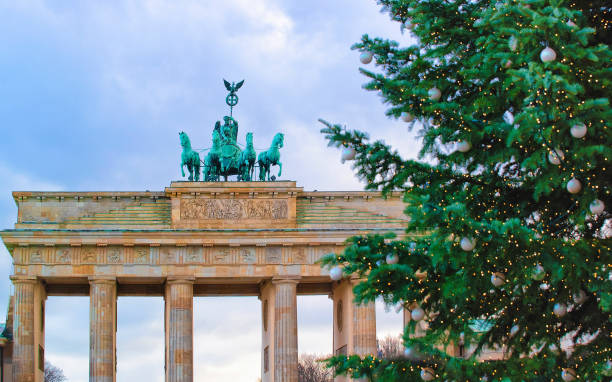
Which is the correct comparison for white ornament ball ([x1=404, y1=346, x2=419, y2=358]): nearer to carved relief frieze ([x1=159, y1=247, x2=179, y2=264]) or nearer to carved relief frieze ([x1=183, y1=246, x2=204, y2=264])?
carved relief frieze ([x1=183, y1=246, x2=204, y2=264])

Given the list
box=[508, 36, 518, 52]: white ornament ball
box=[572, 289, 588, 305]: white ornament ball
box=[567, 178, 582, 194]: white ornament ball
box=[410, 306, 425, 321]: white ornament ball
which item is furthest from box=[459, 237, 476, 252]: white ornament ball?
box=[508, 36, 518, 52]: white ornament ball

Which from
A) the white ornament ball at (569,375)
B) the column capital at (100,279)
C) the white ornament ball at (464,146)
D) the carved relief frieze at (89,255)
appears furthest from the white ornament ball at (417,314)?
the carved relief frieze at (89,255)

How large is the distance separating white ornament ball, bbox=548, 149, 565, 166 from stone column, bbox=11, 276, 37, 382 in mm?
34178

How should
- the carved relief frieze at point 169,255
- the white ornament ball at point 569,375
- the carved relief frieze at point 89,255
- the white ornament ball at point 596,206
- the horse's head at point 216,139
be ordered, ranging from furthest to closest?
the horse's head at point 216,139 < the carved relief frieze at point 89,255 < the carved relief frieze at point 169,255 < the white ornament ball at point 569,375 < the white ornament ball at point 596,206

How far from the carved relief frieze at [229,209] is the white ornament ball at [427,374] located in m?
31.3

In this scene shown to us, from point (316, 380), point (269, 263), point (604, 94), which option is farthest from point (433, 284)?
point (316, 380)

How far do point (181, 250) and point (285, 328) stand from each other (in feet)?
19.5

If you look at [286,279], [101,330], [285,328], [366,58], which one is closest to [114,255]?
[101,330]

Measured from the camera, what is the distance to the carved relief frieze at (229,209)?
45.5m

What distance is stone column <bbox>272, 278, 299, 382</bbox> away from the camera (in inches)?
1750

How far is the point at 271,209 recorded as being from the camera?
45625 mm

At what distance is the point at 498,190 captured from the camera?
1529 centimetres

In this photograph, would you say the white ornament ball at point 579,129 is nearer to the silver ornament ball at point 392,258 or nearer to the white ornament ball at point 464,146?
the white ornament ball at point 464,146

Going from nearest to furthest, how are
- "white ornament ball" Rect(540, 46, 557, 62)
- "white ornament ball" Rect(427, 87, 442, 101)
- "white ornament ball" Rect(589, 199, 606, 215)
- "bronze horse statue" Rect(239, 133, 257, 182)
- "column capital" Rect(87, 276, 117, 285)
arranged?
"white ornament ball" Rect(540, 46, 557, 62) < "white ornament ball" Rect(589, 199, 606, 215) < "white ornament ball" Rect(427, 87, 442, 101) < "column capital" Rect(87, 276, 117, 285) < "bronze horse statue" Rect(239, 133, 257, 182)
